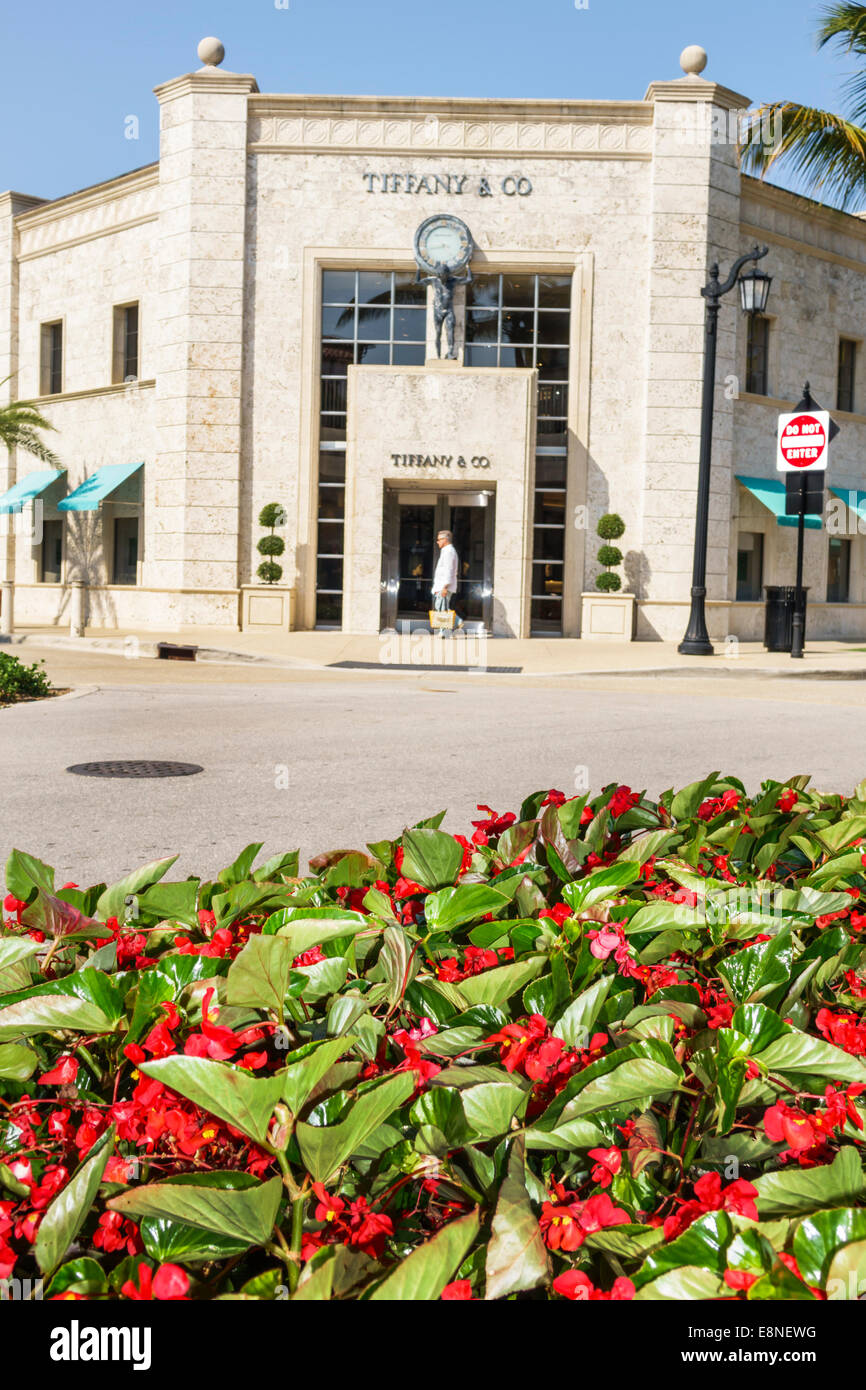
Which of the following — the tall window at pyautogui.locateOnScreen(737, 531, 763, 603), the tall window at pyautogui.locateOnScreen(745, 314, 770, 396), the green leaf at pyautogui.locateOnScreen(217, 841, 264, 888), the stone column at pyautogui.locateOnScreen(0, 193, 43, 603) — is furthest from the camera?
the stone column at pyautogui.locateOnScreen(0, 193, 43, 603)

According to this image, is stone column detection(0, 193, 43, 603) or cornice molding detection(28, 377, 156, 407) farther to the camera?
stone column detection(0, 193, 43, 603)

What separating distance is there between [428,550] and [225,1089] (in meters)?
25.8

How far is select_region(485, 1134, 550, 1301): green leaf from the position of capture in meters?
1.25

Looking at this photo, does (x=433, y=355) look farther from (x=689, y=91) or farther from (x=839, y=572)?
(x=839, y=572)

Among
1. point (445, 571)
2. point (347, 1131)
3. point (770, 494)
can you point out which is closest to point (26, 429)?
point (445, 571)

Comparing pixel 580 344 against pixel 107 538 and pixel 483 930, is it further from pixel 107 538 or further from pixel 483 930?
pixel 483 930

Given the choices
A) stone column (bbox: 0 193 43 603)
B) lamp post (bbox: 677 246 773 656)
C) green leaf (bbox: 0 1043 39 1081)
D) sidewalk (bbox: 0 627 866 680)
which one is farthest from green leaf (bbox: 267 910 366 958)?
stone column (bbox: 0 193 43 603)

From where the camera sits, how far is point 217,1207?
1.31 m

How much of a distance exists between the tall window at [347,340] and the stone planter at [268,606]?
1.18 m

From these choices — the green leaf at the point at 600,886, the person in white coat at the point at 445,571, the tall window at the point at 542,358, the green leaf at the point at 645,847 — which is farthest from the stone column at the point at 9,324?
the green leaf at the point at 600,886

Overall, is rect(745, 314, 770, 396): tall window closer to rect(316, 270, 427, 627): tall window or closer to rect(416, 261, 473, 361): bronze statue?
rect(416, 261, 473, 361): bronze statue

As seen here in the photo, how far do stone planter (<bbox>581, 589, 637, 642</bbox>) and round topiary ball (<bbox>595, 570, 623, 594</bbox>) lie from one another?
18 centimetres

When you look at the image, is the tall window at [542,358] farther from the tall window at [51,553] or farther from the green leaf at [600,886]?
the green leaf at [600,886]

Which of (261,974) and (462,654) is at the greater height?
(261,974)
